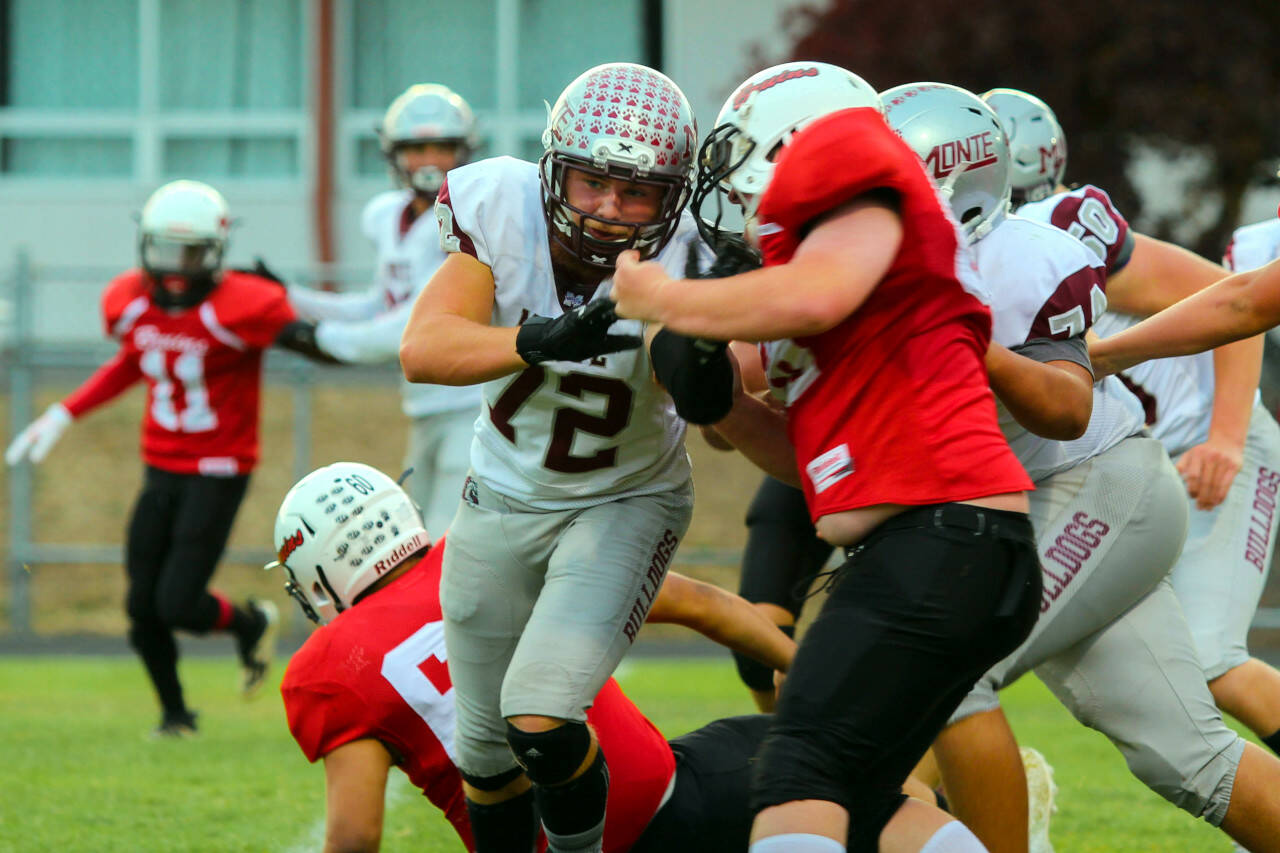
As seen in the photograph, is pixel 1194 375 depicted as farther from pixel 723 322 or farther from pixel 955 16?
pixel 955 16

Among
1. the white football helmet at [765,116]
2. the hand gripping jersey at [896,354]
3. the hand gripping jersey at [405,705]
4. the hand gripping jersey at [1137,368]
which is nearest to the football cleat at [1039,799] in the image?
the hand gripping jersey at [1137,368]

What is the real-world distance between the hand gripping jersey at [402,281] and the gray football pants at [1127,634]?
3.13 meters

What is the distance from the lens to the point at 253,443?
696 cm

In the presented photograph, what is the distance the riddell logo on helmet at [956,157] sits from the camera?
312 centimetres

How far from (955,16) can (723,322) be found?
979 cm

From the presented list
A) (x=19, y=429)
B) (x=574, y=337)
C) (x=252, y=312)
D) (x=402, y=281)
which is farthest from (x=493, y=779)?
(x=19, y=429)

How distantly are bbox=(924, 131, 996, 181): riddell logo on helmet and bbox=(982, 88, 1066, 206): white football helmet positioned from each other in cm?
95

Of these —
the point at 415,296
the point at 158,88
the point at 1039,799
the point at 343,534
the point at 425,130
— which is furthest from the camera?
the point at 158,88

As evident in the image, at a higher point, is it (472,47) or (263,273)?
(472,47)

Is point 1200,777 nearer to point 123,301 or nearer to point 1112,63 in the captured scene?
point 123,301

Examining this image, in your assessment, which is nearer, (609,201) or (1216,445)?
(609,201)

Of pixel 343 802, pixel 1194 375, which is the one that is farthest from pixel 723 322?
pixel 1194 375

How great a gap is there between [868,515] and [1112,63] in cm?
974

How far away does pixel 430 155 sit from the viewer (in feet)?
22.0
